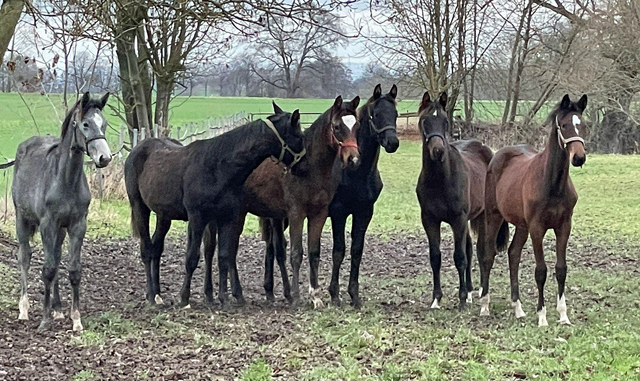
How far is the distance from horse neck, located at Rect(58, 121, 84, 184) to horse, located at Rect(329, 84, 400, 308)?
98.3 inches

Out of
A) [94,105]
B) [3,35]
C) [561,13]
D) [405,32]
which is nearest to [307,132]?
[94,105]

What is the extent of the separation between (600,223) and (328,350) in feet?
33.1

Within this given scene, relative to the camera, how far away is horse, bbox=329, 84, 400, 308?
7.98m

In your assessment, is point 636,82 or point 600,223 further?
point 636,82

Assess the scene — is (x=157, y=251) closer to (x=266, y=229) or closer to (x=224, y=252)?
(x=224, y=252)

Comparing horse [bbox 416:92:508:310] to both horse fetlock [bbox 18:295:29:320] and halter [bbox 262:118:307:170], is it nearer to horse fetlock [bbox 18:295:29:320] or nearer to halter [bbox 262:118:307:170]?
halter [bbox 262:118:307:170]

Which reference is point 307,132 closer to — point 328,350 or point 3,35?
point 328,350

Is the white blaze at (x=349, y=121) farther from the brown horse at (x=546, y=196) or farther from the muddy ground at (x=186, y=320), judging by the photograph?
the muddy ground at (x=186, y=320)

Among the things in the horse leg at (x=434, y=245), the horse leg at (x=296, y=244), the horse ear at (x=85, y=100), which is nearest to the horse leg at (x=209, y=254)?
the horse leg at (x=296, y=244)

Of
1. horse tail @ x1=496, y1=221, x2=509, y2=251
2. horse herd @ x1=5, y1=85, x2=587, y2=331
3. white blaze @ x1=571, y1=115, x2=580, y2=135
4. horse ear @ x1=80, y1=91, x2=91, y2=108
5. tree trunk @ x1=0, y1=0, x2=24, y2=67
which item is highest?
tree trunk @ x1=0, y1=0, x2=24, y2=67

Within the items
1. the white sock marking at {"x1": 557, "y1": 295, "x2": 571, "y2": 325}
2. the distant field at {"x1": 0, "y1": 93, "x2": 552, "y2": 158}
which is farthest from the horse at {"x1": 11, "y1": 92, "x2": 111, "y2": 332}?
the distant field at {"x1": 0, "y1": 93, "x2": 552, "y2": 158}

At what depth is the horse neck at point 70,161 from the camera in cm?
693

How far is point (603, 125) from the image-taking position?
3347 centimetres

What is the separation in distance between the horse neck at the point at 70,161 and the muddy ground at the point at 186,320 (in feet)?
4.13
